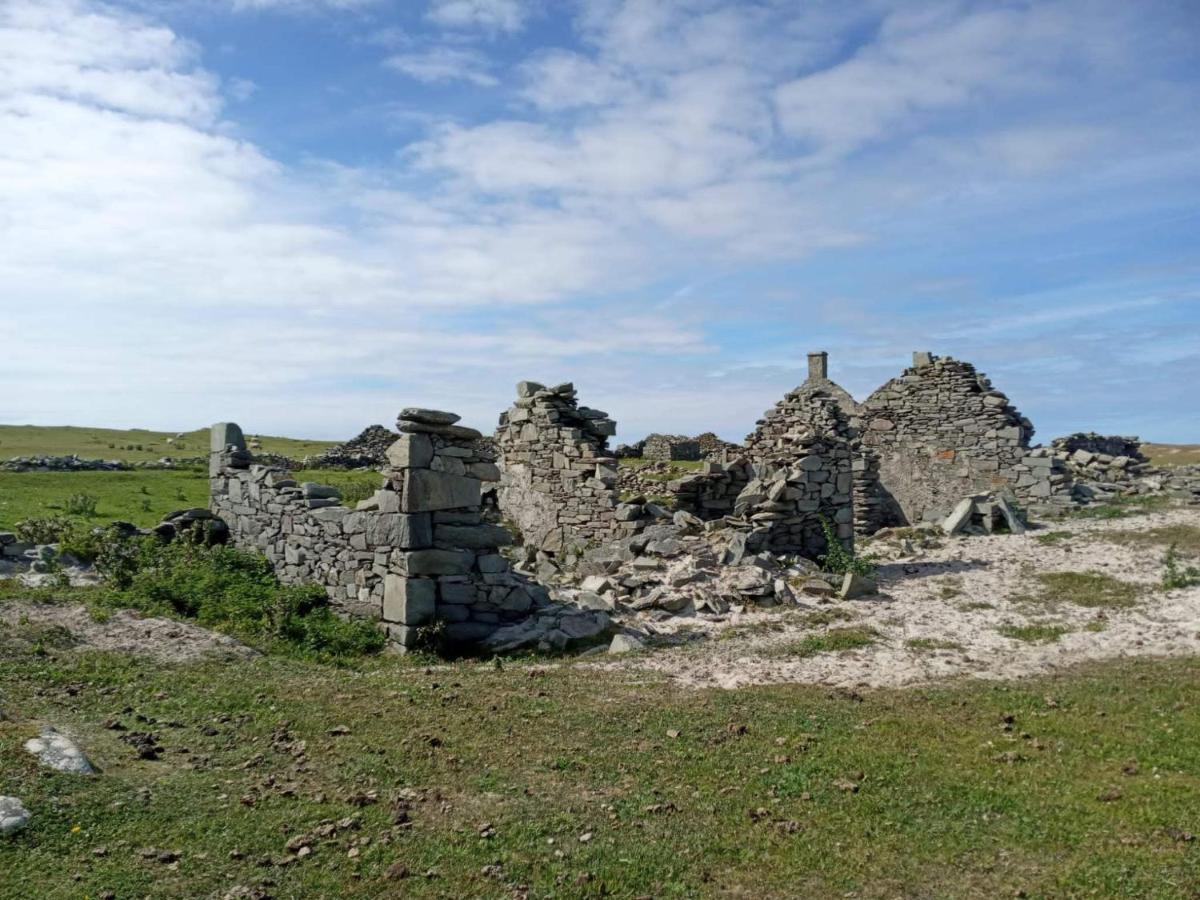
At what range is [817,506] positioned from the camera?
18.1 meters

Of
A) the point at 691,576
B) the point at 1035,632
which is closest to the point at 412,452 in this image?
the point at 691,576

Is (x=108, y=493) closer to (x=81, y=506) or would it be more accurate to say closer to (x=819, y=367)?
(x=81, y=506)

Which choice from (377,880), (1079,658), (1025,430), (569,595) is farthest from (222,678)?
(1025,430)

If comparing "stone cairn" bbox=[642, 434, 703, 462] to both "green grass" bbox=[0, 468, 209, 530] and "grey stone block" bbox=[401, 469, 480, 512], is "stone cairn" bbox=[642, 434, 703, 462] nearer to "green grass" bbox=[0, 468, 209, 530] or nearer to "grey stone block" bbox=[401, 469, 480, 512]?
"green grass" bbox=[0, 468, 209, 530]

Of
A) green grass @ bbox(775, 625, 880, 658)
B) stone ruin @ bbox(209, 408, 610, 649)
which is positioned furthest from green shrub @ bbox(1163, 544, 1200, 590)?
stone ruin @ bbox(209, 408, 610, 649)

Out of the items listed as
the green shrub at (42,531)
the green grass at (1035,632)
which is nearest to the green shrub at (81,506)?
the green shrub at (42,531)

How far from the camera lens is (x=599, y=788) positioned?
6746 millimetres

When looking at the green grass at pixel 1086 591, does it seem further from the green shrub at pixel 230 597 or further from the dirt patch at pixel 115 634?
the dirt patch at pixel 115 634

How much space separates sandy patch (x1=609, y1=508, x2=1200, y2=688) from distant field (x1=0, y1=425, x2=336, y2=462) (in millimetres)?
29250

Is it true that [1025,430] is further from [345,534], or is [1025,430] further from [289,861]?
[289,861]

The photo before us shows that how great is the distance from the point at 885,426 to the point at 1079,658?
56.4 ft

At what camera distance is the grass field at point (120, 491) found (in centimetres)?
1952

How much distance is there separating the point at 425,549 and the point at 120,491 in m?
15.9

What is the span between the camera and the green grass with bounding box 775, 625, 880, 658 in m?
11.2
